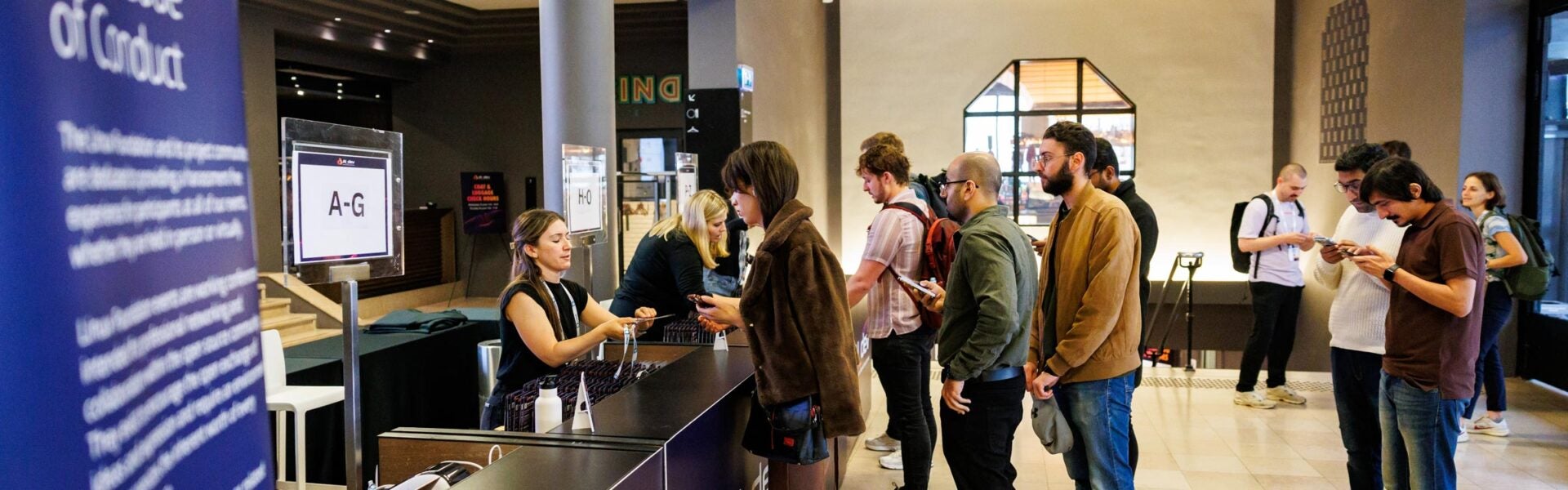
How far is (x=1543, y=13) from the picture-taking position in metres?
6.22

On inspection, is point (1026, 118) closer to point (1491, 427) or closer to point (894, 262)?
point (1491, 427)

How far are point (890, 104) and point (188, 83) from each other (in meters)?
9.65

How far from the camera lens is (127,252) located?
0.65 metres

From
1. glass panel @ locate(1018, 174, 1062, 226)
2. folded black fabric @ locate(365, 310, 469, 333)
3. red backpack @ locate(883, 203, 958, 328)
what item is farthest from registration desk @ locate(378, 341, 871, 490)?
glass panel @ locate(1018, 174, 1062, 226)

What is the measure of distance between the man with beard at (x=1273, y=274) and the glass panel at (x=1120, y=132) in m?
3.65

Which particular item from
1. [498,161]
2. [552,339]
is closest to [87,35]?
[552,339]

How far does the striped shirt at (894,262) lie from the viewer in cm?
373

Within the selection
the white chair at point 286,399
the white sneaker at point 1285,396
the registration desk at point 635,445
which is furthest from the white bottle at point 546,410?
the white sneaker at point 1285,396

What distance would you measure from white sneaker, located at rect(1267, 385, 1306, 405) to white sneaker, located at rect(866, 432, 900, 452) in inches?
106

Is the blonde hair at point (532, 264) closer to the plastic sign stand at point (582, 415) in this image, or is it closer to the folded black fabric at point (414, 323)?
the plastic sign stand at point (582, 415)

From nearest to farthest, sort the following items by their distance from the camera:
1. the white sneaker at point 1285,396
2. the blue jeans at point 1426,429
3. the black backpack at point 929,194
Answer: the blue jeans at point 1426,429 → the black backpack at point 929,194 → the white sneaker at point 1285,396

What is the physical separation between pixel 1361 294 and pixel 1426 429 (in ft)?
2.02

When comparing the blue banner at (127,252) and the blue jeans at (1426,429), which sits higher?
the blue banner at (127,252)

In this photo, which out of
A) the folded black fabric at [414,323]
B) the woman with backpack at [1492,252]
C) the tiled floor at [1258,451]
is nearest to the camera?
the tiled floor at [1258,451]
